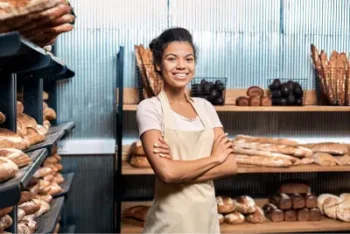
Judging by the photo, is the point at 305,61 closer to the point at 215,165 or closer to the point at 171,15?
the point at 171,15

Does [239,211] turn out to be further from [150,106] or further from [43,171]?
[150,106]

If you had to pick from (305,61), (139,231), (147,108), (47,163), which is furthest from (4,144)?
(305,61)

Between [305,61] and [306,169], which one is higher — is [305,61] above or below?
above

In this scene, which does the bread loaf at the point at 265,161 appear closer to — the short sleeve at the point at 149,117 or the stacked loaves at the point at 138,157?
the stacked loaves at the point at 138,157

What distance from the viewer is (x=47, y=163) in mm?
3055

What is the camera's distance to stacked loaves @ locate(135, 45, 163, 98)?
3.24m

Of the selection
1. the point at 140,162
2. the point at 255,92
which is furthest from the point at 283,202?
the point at 140,162

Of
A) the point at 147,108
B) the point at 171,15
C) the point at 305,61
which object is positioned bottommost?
the point at 147,108

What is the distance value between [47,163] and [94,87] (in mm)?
802

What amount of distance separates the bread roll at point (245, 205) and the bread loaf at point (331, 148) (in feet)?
2.01

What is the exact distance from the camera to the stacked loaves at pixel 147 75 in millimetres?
3244

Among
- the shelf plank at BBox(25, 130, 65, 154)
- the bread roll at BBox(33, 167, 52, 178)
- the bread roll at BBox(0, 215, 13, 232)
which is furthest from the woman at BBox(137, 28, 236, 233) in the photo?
Answer: the bread roll at BBox(33, 167, 52, 178)

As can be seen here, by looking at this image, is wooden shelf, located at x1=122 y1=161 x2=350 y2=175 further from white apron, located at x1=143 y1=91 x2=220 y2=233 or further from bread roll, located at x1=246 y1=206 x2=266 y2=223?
white apron, located at x1=143 y1=91 x2=220 y2=233

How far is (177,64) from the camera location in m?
1.97
